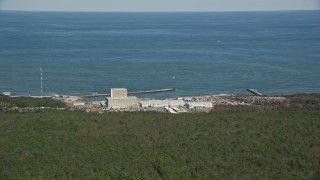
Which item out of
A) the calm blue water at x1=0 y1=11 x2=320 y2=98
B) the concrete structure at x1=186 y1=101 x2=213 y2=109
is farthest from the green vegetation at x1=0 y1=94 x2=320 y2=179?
the calm blue water at x1=0 y1=11 x2=320 y2=98

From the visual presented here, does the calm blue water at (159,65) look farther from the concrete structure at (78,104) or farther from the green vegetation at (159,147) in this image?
the green vegetation at (159,147)

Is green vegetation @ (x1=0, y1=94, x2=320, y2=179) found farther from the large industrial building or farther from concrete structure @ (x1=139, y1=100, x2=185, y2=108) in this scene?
concrete structure @ (x1=139, y1=100, x2=185, y2=108)

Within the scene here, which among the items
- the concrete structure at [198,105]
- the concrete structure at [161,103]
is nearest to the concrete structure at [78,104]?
the concrete structure at [161,103]

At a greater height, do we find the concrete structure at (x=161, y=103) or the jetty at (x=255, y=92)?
the jetty at (x=255, y=92)

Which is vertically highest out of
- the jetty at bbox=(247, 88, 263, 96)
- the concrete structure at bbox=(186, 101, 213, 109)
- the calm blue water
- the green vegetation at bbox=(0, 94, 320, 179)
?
the calm blue water

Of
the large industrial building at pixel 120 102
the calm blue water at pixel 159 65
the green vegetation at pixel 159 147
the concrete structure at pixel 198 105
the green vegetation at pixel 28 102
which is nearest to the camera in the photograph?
the green vegetation at pixel 159 147

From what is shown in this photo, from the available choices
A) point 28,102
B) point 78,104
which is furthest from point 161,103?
point 28,102

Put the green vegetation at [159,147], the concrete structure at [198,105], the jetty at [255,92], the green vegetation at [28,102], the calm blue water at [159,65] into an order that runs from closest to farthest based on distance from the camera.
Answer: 1. the green vegetation at [159,147]
2. the green vegetation at [28,102]
3. the concrete structure at [198,105]
4. the jetty at [255,92]
5. the calm blue water at [159,65]

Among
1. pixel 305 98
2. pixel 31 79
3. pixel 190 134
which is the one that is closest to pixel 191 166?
pixel 190 134

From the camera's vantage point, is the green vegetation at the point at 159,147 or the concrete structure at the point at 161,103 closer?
the green vegetation at the point at 159,147
